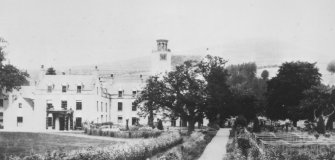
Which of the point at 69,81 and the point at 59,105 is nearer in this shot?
the point at 59,105

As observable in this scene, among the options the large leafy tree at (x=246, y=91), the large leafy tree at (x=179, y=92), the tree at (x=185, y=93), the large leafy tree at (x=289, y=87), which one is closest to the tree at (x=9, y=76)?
the large leafy tree at (x=179, y=92)

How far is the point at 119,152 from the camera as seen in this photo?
2022 cm

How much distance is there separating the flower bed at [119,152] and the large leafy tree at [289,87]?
3511 centimetres

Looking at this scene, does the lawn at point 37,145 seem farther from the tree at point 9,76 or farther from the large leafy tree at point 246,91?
the large leafy tree at point 246,91

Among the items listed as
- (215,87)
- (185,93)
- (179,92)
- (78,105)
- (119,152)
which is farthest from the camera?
(78,105)

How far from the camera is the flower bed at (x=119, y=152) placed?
16.3m

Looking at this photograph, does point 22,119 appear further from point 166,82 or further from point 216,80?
point 216,80

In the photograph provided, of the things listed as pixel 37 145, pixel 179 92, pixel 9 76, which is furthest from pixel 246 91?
pixel 37 145

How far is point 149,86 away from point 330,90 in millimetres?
18030

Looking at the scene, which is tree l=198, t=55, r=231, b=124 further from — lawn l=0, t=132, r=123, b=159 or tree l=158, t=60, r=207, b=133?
lawn l=0, t=132, r=123, b=159

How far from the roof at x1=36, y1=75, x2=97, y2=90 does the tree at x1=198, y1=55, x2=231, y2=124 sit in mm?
21267

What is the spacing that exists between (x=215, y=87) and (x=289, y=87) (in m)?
17.1

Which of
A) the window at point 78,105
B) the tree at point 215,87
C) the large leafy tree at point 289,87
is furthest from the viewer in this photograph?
the window at point 78,105

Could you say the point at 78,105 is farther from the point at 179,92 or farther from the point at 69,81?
the point at 179,92
